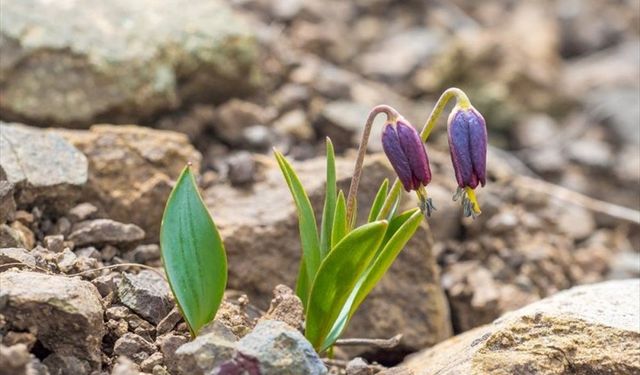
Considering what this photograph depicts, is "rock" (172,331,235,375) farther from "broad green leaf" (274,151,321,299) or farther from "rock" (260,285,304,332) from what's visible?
"broad green leaf" (274,151,321,299)

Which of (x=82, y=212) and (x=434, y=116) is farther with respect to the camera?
(x=82, y=212)

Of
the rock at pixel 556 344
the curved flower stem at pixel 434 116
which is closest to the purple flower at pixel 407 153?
the curved flower stem at pixel 434 116

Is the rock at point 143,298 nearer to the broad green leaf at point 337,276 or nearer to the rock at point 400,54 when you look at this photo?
the broad green leaf at point 337,276

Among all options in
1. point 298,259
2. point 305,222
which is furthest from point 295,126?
point 305,222

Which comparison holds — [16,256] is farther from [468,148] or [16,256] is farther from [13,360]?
[468,148]

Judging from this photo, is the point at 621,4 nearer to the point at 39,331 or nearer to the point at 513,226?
the point at 513,226

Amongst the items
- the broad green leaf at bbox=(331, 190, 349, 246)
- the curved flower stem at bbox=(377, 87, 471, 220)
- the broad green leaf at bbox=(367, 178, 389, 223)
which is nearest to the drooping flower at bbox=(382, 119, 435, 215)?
the curved flower stem at bbox=(377, 87, 471, 220)
